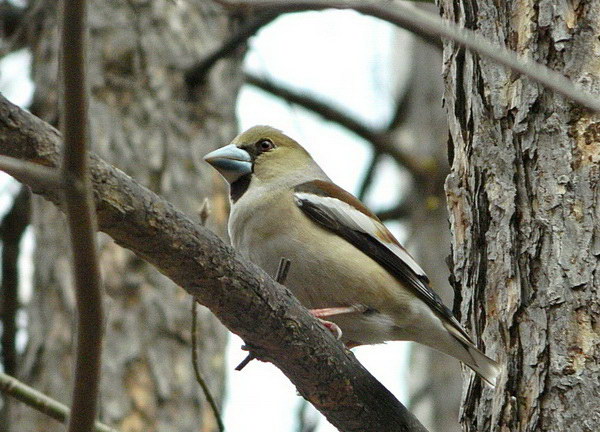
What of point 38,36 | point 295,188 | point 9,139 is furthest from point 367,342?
point 38,36

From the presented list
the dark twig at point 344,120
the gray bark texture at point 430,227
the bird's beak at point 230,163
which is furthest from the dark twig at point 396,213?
the bird's beak at point 230,163

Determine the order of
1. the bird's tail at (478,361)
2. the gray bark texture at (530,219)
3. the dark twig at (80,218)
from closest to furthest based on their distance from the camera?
1. the dark twig at (80,218)
2. the gray bark texture at (530,219)
3. the bird's tail at (478,361)

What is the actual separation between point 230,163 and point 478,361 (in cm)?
215

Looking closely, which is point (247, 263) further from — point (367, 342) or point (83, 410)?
point (367, 342)

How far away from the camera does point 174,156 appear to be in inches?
255

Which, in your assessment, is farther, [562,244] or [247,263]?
[562,244]

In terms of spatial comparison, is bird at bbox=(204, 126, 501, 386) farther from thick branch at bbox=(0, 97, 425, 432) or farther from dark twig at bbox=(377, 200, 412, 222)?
dark twig at bbox=(377, 200, 412, 222)

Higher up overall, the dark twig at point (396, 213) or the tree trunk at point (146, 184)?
the dark twig at point (396, 213)

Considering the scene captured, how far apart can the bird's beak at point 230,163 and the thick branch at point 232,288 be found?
2.09 meters

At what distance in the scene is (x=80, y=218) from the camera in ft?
6.23

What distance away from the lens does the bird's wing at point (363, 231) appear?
14.5ft

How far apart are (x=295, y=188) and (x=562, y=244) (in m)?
1.79

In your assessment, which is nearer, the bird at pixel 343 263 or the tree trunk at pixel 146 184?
the bird at pixel 343 263

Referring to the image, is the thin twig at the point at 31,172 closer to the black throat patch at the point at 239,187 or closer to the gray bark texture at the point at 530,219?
the gray bark texture at the point at 530,219
